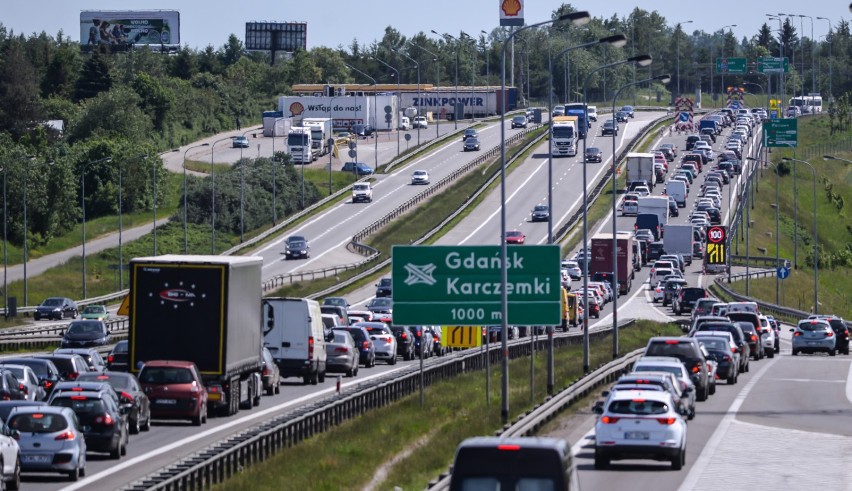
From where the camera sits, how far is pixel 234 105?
199 m

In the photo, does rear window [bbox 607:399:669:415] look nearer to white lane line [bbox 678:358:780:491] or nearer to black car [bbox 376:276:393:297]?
white lane line [bbox 678:358:780:491]

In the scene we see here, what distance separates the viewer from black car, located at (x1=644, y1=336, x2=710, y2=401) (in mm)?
42375

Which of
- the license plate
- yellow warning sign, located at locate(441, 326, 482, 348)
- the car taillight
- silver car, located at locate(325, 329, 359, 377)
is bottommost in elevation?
silver car, located at locate(325, 329, 359, 377)

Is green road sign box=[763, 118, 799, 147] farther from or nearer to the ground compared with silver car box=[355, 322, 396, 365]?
farther from the ground

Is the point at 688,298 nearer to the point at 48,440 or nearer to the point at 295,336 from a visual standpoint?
the point at 295,336

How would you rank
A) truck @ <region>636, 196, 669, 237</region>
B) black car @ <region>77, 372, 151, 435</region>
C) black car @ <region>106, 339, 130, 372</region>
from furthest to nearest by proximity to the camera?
truck @ <region>636, 196, 669, 237</region>
black car @ <region>106, 339, 130, 372</region>
black car @ <region>77, 372, 151, 435</region>

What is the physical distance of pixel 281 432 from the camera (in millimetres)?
31484

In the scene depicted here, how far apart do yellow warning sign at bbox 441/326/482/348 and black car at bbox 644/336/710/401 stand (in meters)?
5.04

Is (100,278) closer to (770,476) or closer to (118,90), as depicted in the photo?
(118,90)

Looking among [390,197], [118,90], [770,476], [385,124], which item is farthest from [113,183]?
[770,476]

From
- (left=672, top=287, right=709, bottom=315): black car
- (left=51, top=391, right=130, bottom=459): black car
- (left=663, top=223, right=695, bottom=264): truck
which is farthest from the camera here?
(left=663, top=223, right=695, bottom=264): truck

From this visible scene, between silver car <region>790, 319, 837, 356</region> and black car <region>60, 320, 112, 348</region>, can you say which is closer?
black car <region>60, 320, 112, 348</region>

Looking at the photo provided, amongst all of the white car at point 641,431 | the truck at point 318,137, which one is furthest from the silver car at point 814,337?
the truck at point 318,137

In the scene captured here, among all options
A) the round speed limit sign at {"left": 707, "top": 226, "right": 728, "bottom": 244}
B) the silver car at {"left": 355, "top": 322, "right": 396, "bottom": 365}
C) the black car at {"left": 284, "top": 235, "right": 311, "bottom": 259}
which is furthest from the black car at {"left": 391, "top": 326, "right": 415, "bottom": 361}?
the black car at {"left": 284, "top": 235, "right": 311, "bottom": 259}
